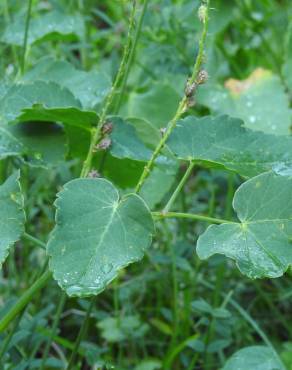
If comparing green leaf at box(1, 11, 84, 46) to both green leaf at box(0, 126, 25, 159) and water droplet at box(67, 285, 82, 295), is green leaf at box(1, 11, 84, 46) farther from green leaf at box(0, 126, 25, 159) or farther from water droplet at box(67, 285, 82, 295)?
water droplet at box(67, 285, 82, 295)

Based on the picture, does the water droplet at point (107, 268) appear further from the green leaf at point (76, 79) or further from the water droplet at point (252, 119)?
the water droplet at point (252, 119)

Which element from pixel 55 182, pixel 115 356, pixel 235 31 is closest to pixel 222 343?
pixel 115 356

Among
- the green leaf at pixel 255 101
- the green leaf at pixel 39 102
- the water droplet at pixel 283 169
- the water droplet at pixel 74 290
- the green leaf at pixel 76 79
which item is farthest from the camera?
the green leaf at pixel 255 101

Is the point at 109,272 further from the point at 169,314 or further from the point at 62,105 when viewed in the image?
the point at 169,314

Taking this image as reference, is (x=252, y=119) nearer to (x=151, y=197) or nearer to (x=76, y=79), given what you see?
(x=151, y=197)

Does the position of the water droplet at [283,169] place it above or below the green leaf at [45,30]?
above

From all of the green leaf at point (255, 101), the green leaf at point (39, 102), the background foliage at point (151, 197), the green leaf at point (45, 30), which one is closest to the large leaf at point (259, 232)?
the background foliage at point (151, 197)

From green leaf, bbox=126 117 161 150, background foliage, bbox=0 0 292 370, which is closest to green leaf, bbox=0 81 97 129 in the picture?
background foliage, bbox=0 0 292 370
